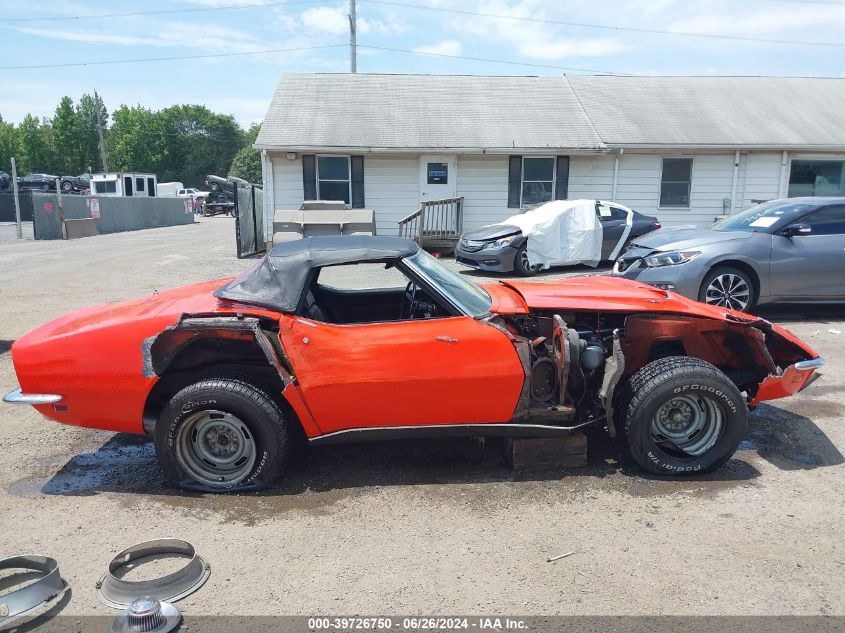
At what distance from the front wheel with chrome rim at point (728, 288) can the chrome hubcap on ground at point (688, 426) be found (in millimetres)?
4357

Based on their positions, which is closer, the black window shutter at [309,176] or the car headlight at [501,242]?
the car headlight at [501,242]

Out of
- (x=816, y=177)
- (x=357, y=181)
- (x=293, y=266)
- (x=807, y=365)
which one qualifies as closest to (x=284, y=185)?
(x=357, y=181)

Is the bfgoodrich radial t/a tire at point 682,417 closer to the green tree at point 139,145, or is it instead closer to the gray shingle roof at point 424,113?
the gray shingle roof at point 424,113

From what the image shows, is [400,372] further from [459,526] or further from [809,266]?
[809,266]

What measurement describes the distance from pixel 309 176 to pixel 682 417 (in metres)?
14.4

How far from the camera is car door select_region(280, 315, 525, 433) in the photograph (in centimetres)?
373

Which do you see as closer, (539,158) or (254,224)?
(539,158)

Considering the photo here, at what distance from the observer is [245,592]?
2889mm

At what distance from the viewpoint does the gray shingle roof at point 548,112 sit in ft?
54.5

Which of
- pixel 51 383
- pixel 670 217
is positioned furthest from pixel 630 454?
pixel 670 217

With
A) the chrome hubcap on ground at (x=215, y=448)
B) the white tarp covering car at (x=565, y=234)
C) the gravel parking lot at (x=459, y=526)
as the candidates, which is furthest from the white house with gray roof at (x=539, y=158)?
the chrome hubcap on ground at (x=215, y=448)

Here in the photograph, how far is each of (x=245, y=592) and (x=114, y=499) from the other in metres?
1.41

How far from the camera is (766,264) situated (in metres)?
7.86

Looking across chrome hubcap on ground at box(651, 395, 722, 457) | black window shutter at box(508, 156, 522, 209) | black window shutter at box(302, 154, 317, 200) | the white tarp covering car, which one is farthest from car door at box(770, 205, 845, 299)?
black window shutter at box(302, 154, 317, 200)
